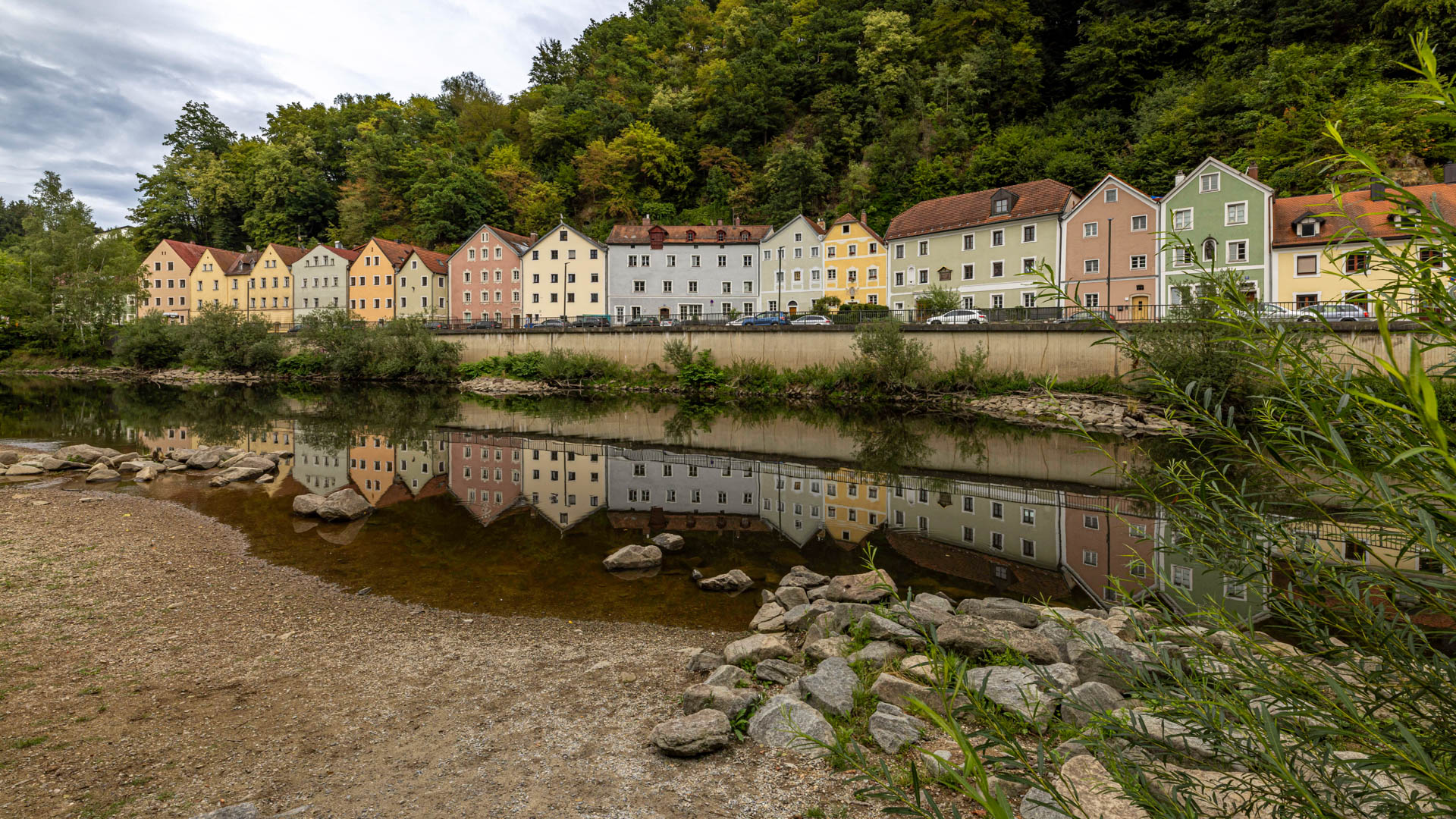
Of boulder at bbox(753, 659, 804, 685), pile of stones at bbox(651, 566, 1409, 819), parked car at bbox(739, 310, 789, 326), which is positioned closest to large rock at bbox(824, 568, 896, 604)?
pile of stones at bbox(651, 566, 1409, 819)

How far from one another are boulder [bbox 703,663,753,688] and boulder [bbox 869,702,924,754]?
1.75m

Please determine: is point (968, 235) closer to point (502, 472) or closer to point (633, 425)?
point (633, 425)

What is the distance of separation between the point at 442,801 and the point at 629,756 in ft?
5.13

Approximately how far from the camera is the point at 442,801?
5.52 meters

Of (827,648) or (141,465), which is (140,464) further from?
(827,648)

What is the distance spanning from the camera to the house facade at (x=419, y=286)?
234 feet

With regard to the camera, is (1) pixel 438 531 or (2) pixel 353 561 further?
(1) pixel 438 531

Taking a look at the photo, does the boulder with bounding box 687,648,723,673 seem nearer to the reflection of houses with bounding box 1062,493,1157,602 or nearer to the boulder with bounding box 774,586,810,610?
the boulder with bounding box 774,586,810,610

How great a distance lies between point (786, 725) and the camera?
19.9ft

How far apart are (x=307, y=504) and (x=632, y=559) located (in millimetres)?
8716

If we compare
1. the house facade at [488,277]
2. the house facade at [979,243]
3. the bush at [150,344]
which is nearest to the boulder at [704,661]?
the house facade at [979,243]

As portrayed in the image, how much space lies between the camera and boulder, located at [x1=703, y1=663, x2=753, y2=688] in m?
7.57

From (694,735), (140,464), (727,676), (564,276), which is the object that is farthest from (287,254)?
(694,735)

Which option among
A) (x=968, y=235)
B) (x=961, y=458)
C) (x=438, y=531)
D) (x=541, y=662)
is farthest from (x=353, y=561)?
(x=968, y=235)
